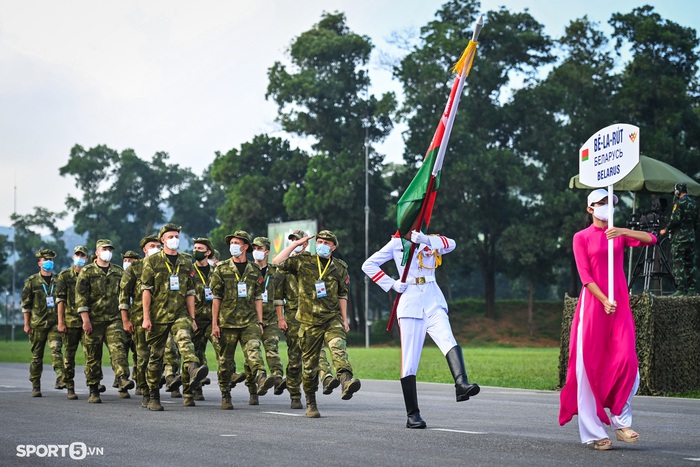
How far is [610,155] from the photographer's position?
10141mm

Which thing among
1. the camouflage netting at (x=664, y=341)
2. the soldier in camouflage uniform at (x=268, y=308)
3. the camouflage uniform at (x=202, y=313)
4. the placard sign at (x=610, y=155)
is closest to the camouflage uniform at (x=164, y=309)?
the soldier in camouflage uniform at (x=268, y=308)

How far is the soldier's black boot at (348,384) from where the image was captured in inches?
477

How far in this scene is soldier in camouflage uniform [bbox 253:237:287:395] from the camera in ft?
50.6

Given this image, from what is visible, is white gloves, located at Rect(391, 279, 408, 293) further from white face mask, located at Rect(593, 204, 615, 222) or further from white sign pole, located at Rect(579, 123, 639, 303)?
white face mask, located at Rect(593, 204, 615, 222)

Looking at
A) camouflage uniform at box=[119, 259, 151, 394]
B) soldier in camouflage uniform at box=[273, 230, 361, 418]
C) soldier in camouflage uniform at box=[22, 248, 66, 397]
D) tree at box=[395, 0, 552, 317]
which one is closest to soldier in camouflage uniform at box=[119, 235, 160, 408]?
camouflage uniform at box=[119, 259, 151, 394]

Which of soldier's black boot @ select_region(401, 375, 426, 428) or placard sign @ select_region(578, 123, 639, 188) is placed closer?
placard sign @ select_region(578, 123, 639, 188)

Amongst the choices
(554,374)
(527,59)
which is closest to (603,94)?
(527,59)

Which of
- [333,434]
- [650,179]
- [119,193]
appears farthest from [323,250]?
[119,193]

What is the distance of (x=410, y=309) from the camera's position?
10.9 metres

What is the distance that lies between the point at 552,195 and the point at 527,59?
9.29 m

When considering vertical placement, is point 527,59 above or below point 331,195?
above

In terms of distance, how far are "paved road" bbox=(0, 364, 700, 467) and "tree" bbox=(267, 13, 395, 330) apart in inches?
1683

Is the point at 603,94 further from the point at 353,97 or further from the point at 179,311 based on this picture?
the point at 179,311

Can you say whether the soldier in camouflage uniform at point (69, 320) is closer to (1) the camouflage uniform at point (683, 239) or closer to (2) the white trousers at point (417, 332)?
(2) the white trousers at point (417, 332)
